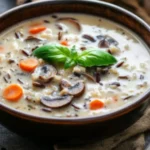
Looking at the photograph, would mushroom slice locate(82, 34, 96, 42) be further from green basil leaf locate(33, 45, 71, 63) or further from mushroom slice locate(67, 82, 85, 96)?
mushroom slice locate(67, 82, 85, 96)

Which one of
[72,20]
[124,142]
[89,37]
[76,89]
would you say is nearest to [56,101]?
[76,89]

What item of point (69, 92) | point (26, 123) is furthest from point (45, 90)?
point (26, 123)

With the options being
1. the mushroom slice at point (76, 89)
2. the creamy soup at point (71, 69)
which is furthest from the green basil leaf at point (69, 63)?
the mushroom slice at point (76, 89)

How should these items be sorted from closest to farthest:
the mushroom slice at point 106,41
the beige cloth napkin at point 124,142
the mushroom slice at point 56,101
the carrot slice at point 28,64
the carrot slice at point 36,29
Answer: the mushroom slice at point 56,101 → the beige cloth napkin at point 124,142 → the carrot slice at point 28,64 → the mushroom slice at point 106,41 → the carrot slice at point 36,29

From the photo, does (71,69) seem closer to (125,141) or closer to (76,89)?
(76,89)

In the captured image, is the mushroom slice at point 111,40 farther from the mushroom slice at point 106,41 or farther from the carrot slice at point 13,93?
the carrot slice at point 13,93

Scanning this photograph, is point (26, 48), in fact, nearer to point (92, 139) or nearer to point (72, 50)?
point (72, 50)

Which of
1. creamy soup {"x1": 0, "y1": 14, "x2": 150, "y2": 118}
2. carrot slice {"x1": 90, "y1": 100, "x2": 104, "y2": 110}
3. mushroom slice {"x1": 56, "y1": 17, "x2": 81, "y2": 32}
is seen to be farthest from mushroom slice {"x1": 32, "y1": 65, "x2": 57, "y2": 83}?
mushroom slice {"x1": 56, "y1": 17, "x2": 81, "y2": 32}
